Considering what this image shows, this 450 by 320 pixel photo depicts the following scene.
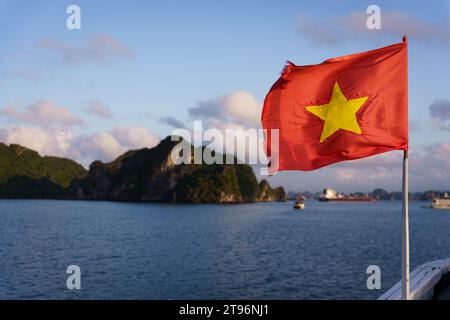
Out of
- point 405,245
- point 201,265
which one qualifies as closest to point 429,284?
point 405,245

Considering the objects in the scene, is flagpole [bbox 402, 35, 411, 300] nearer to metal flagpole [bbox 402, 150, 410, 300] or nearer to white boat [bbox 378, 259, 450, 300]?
metal flagpole [bbox 402, 150, 410, 300]

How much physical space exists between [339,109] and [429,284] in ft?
20.6

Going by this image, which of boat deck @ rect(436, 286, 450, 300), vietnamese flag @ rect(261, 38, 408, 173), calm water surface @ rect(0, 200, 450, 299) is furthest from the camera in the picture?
calm water surface @ rect(0, 200, 450, 299)

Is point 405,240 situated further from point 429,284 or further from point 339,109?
point 429,284

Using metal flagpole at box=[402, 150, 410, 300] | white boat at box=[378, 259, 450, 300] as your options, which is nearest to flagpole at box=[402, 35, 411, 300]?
metal flagpole at box=[402, 150, 410, 300]

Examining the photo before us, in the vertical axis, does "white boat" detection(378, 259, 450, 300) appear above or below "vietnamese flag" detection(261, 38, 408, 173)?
below

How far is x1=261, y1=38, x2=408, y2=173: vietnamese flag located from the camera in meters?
10.0

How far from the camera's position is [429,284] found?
12.9 m

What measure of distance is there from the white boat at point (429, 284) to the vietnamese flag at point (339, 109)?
164 inches

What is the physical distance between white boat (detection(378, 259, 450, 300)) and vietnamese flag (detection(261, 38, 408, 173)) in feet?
13.7
